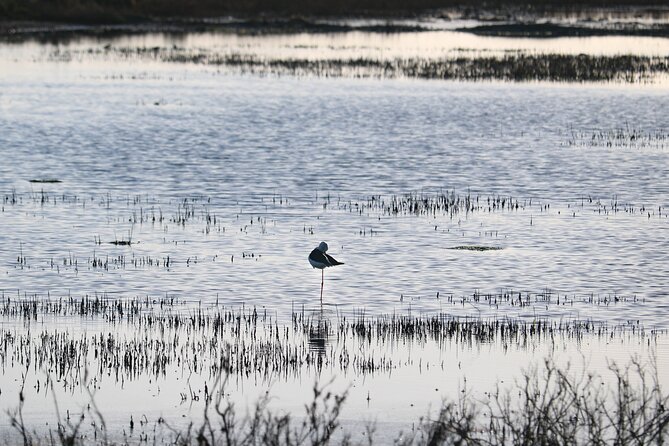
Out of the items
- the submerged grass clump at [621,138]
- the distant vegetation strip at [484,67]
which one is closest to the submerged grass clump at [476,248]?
the submerged grass clump at [621,138]

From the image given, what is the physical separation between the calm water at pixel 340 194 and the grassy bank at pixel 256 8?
1527 inches

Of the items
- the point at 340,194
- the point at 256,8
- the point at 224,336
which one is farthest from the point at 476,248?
the point at 256,8

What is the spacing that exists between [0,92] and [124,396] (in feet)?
132

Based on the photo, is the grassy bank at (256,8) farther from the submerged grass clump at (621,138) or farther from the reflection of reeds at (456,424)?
the reflection of reeds at (456,424)

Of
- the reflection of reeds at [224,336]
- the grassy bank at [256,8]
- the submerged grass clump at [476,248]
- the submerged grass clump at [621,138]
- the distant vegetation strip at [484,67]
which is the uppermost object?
the grassy bank at [256,8]

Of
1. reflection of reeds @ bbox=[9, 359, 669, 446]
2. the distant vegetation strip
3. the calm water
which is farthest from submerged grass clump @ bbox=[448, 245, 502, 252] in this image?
the distant vegetation strip

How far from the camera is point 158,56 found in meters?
66.9

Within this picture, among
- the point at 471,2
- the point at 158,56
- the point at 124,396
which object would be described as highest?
the point at 471,2

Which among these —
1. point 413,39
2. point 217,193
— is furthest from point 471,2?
point 217,193

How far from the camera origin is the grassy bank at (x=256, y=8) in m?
91.4

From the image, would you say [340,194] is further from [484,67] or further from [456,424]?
[484,67]

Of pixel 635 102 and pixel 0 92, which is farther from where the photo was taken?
pixel 0 92

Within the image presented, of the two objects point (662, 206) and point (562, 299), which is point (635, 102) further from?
point (562, 299)

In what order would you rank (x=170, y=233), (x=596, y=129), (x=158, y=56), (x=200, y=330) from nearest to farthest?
(x=200, y=330) < (x=170, y=233) < (x=596, y=129) < (x=158, y=56)
